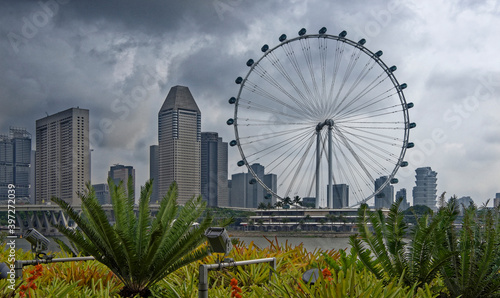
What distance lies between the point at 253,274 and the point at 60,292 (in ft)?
11.2

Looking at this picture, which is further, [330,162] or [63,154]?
[63,154]

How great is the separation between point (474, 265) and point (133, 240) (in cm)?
510

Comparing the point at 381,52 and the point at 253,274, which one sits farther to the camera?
the point at 381,52

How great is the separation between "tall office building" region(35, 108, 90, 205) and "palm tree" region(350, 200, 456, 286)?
3238 inches

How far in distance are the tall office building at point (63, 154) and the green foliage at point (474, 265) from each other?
272 feet

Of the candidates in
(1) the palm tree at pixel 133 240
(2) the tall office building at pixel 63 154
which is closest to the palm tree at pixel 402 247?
(1) the palm tree at pixel 133 240

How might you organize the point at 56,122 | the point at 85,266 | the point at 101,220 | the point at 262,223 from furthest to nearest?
the point at 56,122 → the point at 262,223 → the point at 85,266 → the point at 101,220

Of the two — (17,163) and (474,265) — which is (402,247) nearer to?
(474,265)

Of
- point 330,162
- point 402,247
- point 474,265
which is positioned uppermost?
point 330,162

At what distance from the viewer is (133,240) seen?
8.91m

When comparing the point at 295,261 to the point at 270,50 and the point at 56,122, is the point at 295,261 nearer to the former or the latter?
the point at 270,50

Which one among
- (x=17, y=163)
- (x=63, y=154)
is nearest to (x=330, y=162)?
(x=17, y=163)

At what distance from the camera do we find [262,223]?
7519cm

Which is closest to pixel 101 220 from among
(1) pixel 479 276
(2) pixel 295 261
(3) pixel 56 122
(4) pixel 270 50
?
(2) pixel 295 261
